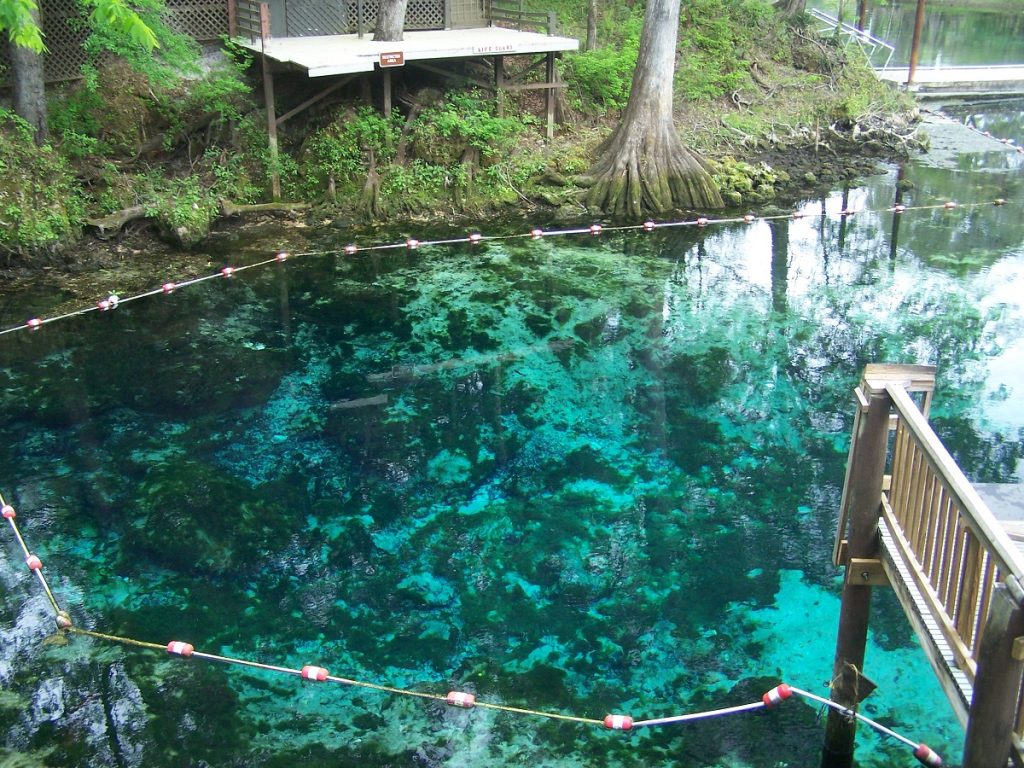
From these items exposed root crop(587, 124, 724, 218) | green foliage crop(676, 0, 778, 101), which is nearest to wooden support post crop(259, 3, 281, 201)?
exposed root crop(587, 124, 724, 218)

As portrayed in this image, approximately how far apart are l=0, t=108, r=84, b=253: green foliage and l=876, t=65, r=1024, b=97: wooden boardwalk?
20.1 metres

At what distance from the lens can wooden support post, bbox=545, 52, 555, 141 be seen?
702 inches

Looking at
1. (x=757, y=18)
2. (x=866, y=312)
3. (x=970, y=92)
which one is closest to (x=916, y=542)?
(x=866, y=312)

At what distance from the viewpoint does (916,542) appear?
5.10m

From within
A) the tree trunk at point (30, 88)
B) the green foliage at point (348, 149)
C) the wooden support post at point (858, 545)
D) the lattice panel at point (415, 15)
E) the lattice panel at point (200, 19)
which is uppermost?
the lattice panel at point (415, 15)

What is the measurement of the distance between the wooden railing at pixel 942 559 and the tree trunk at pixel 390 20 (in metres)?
14.0

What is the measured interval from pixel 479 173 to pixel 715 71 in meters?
7.36

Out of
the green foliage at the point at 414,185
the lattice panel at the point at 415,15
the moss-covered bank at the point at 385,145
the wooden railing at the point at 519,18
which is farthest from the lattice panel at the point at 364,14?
the green foliage at the point at 414,185

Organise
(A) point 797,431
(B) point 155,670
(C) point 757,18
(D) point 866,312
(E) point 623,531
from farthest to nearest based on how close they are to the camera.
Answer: (C) point 757,18, (D) point 866,312, (A) point 797,431, (E) point 623,531, (B) point 155,670

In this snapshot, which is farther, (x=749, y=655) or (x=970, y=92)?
(x=970, y=92)

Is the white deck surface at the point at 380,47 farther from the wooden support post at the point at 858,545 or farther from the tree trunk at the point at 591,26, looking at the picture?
the wooden support post at the point at 858,545

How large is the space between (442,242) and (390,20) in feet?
15.2

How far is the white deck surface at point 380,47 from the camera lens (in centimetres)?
1509

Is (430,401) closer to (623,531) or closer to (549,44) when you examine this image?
(623,531)
